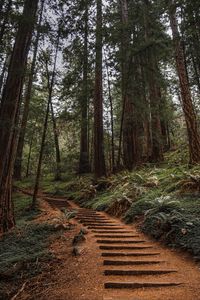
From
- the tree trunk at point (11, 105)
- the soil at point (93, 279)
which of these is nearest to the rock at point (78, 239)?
the soil at point (93, 279)

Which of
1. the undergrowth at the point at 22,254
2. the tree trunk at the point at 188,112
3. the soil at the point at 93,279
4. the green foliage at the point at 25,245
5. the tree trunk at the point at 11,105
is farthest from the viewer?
the tree trunk at the point at 188,112

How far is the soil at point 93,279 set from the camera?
3.61 m

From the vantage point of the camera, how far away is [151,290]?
147 inches

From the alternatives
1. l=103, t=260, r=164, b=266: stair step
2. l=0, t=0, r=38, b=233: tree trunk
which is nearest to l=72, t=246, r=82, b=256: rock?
l=103, t=260, r=164, b=266: stair step

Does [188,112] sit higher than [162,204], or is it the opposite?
[188,112]

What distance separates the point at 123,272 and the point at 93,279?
0.49m

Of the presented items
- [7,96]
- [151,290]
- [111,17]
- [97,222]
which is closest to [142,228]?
[97,222]

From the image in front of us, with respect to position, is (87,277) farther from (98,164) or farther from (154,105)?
(154,105)

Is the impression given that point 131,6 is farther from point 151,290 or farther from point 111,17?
point 151,290

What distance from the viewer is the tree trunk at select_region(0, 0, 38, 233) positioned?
6891mm

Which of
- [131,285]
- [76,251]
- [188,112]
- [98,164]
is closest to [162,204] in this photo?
[76,251]

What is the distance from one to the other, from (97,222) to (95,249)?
2.37 metres

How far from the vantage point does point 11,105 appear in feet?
23.3

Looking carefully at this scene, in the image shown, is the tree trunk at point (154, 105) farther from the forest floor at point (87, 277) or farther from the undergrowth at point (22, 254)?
the forest floor at point (87, 277)
